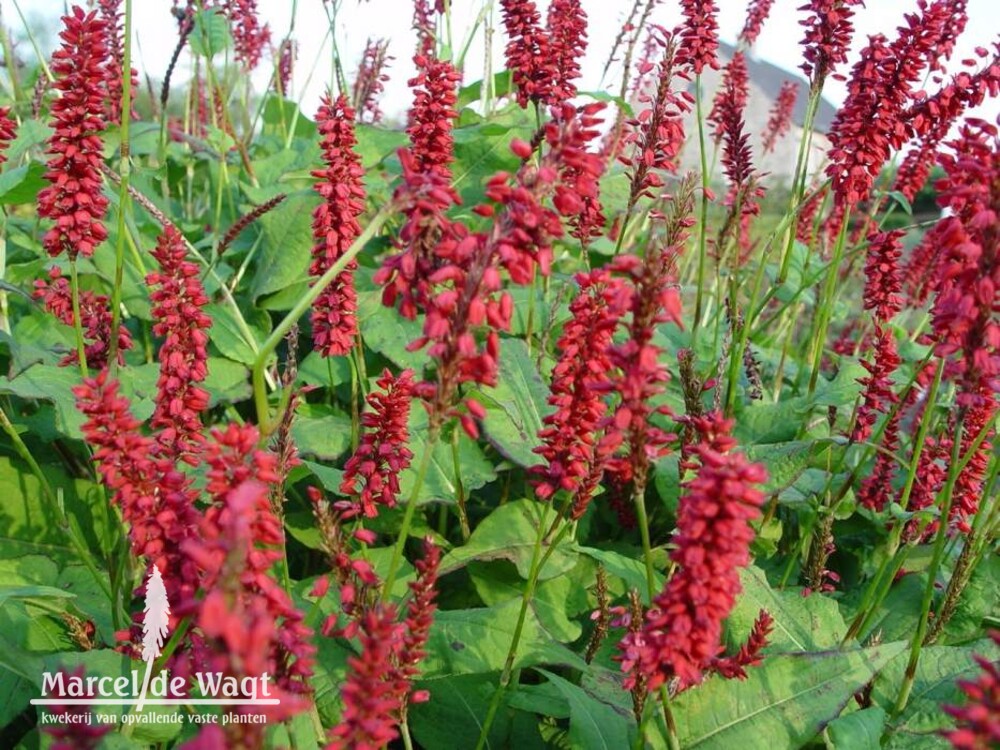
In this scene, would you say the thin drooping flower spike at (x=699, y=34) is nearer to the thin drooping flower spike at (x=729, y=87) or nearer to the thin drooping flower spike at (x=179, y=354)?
the thin drooping flower spike at (x=729, y=87)

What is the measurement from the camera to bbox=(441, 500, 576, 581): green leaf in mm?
2744

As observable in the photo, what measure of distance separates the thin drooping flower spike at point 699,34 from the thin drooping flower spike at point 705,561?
6.85 ft

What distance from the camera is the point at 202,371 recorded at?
2.21 meters

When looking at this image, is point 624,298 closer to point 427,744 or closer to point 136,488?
point 136,488

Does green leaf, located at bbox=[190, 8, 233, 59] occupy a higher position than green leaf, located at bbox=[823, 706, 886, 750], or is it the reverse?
green leaf, located at bbox=[190, 8, 233, 59]

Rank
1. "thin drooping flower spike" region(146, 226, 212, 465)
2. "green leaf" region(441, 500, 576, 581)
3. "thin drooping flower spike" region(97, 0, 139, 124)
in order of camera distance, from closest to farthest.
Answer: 1. "thin drooping flower spike" region(146, 226, 212, 465)
2. "green leaf" region(441, 500, 576, 581)
3. "thin drooping flower spike" region(97, 0, 139, 124)

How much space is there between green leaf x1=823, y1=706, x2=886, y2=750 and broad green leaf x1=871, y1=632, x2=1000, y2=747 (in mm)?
316

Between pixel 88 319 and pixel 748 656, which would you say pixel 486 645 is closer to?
pixel 748 656

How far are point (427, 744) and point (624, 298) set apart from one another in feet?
5.17

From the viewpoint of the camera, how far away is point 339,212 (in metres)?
2.69

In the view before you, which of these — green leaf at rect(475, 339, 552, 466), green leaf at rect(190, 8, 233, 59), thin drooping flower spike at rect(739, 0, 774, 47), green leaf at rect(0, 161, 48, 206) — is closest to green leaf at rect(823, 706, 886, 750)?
green leaf at rect(475, 339, 552, 466)

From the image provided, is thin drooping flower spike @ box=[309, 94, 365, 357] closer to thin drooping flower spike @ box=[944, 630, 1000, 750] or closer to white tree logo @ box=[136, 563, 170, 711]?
white tree logo @ box=[136, 563, 170, 711]

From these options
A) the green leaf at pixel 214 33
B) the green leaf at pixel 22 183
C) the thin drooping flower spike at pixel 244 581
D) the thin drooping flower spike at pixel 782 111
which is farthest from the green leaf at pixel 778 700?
the thin drooping flower spike at pixel 782 111

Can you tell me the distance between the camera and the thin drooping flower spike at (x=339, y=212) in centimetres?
266
